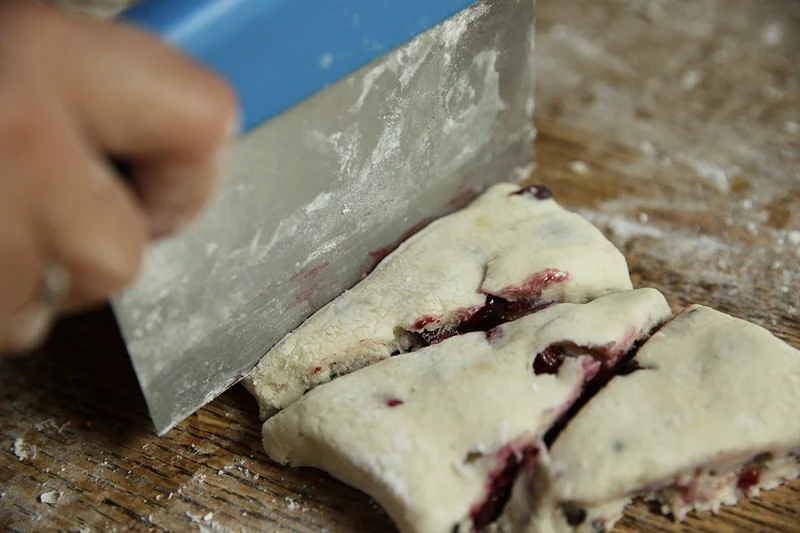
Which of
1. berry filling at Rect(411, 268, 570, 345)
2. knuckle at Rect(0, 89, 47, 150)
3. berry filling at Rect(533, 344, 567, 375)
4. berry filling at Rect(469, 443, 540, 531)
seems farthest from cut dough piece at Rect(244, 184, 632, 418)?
knuckle at Rect(0, 89, 47, 150)

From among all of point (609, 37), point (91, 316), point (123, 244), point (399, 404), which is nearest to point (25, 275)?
point (123, 244)

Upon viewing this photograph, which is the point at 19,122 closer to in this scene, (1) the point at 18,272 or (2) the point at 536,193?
(1) the point at 18,272

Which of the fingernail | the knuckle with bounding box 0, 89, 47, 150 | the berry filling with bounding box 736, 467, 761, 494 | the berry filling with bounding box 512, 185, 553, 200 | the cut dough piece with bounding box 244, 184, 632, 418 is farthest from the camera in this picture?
the berry filling with bounding box 512, 185, 553, 200

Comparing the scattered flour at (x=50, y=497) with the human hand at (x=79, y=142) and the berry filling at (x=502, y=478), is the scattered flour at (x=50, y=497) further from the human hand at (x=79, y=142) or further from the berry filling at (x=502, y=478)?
the berry filling at (x=502, y=478)

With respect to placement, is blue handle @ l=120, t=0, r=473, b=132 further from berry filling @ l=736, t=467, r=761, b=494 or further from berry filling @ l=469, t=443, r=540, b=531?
berry filling @ l=736, t=467, r=761, b=494

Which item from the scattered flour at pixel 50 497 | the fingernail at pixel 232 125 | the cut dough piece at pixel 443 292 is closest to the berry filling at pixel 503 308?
the cut dough piece at pixel 443 292

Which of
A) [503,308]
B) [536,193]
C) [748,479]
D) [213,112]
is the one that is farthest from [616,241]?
[213,112]
